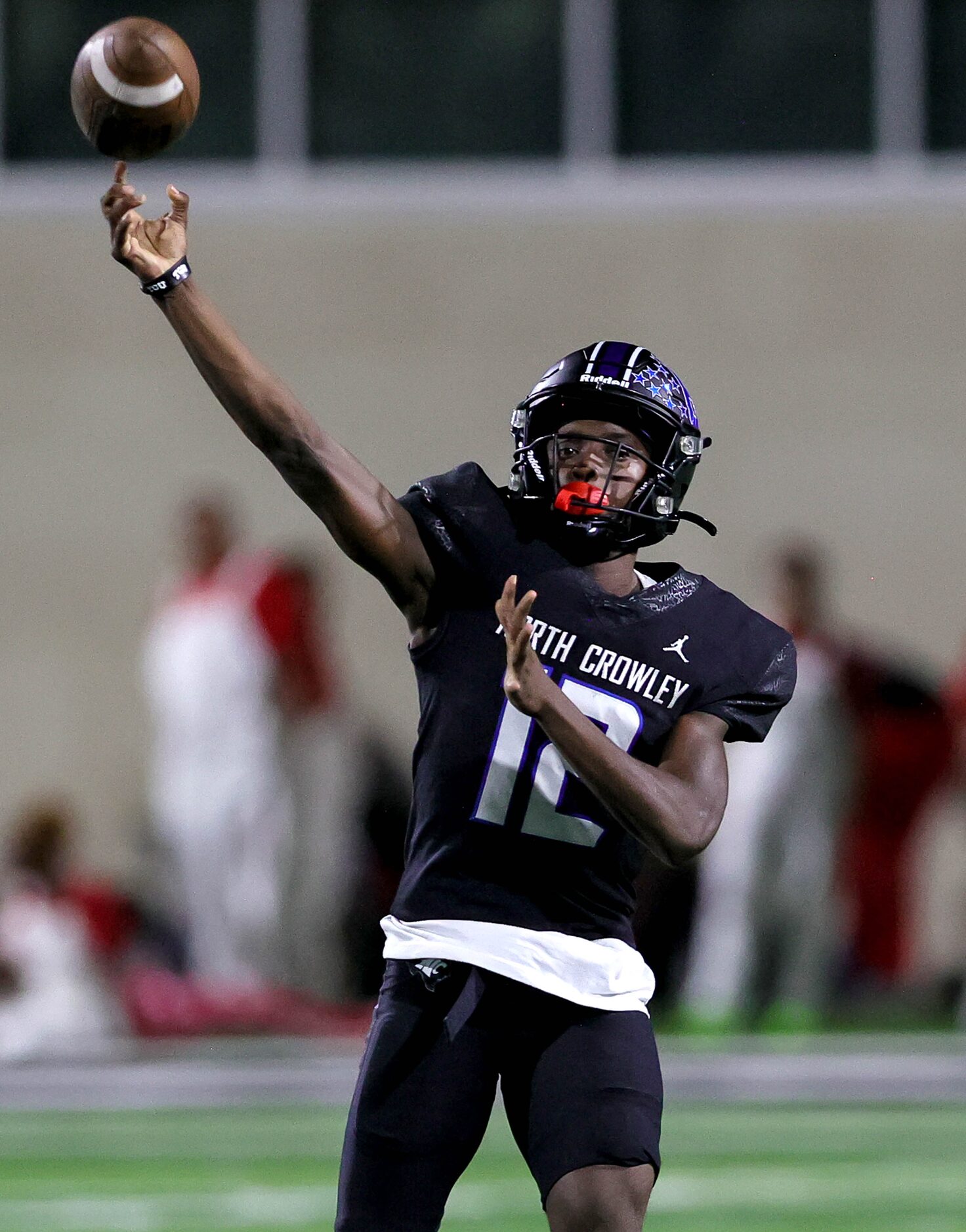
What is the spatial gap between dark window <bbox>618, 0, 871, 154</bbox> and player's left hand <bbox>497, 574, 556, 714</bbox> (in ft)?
29.2

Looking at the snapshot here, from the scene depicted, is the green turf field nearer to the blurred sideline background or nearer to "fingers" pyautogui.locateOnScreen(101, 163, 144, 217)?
the blurred sideline background

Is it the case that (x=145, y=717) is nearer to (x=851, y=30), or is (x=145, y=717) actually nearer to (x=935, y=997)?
(x=935, y=997)

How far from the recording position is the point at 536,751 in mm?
3756

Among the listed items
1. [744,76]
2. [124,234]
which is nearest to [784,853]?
[744,76]

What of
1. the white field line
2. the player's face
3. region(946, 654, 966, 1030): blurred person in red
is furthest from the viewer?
region(946, 654, 966, 1030): blurred person in red

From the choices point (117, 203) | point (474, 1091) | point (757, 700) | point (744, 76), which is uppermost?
point (744, 76)

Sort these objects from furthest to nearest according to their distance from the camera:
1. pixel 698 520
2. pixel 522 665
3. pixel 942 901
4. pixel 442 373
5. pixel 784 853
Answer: pixel 442 373
pixel 942 901
pixel 784 853
pixel 698 520
pixel 522 665

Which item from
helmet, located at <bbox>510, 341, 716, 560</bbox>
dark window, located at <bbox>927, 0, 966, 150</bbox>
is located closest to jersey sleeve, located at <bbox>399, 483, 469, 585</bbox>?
helmet, located at <bbox>510, 341, 716, 560</bbox>

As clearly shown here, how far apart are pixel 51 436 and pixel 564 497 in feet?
28.1

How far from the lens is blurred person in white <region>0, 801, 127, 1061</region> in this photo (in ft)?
31.5

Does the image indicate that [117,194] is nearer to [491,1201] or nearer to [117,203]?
[117,203]

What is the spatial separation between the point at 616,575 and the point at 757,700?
304mm

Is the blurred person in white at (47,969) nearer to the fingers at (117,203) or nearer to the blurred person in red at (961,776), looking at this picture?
the blurred person in red at (961,776)

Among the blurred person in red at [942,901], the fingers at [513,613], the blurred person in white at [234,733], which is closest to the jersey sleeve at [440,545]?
the fingers at [513,613]
